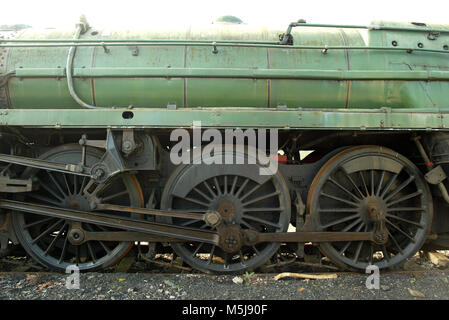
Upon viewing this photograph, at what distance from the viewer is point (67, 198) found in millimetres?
3512

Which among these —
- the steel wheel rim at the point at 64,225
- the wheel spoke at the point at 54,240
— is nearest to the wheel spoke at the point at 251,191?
the steel wheel rim at the point at 64,225

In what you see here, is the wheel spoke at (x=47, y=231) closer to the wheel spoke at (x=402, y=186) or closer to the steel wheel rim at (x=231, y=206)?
the steel wheel rim at (x=231, y=206)

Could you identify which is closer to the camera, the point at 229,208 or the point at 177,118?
the point at 177,118

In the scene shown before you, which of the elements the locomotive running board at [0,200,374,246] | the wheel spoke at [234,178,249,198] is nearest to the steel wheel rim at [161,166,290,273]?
the wheel spoke at [234,178,249,198]

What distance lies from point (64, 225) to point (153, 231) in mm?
1152

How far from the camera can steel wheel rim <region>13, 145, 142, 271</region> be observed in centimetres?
348

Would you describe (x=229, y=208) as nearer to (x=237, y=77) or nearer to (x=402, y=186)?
(x=237, y=77)

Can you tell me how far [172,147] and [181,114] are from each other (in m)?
0.63

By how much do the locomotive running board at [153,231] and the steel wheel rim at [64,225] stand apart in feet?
0.60

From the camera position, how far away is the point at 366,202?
3.51 metres

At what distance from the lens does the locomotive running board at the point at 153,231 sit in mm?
3320

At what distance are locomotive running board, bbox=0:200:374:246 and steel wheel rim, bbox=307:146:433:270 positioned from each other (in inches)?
6.9

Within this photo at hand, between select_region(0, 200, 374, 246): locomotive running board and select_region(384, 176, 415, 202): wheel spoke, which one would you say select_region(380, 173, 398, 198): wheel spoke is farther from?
select_region(0, 200, 374, 246): locomotive running board

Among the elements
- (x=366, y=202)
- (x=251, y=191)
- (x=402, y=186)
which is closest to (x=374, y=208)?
(x=366, y=202)
